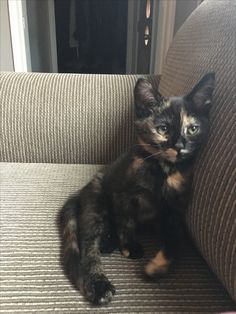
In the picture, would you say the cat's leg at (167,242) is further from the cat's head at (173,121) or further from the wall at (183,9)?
the wall at (183,9)

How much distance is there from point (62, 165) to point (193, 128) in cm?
57

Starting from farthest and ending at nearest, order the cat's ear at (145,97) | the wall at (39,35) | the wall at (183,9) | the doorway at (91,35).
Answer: the doorway at (91,35), the wall at (39,35), the wall at (183,9), the cat's ear at (145,97)

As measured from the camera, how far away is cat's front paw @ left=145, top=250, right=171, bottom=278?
2.01 feet

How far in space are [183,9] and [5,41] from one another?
A: 4.12ft

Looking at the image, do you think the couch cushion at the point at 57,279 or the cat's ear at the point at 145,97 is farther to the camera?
the cat's ear at the point at 145,97

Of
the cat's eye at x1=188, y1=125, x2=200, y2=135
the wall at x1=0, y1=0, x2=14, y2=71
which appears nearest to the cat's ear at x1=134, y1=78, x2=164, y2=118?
the cat's eye at x1=188, y1=125, x2=200, y2=135

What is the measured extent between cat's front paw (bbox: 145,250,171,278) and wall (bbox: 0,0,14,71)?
2.07 meters

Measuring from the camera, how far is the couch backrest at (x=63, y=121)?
3.65 feet

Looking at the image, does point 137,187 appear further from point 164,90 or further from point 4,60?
point 4,60

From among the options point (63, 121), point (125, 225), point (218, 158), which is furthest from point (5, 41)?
point (218, 158)

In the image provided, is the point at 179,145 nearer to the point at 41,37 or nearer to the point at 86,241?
the point at 86,241

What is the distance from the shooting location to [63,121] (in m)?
1.11

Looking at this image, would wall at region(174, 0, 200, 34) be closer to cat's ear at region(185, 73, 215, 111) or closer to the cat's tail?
cat's ear at region(185, 73, 215, 111)

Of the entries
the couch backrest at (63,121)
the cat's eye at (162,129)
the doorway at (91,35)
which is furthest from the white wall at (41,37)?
the cat's eye at (162,129)
